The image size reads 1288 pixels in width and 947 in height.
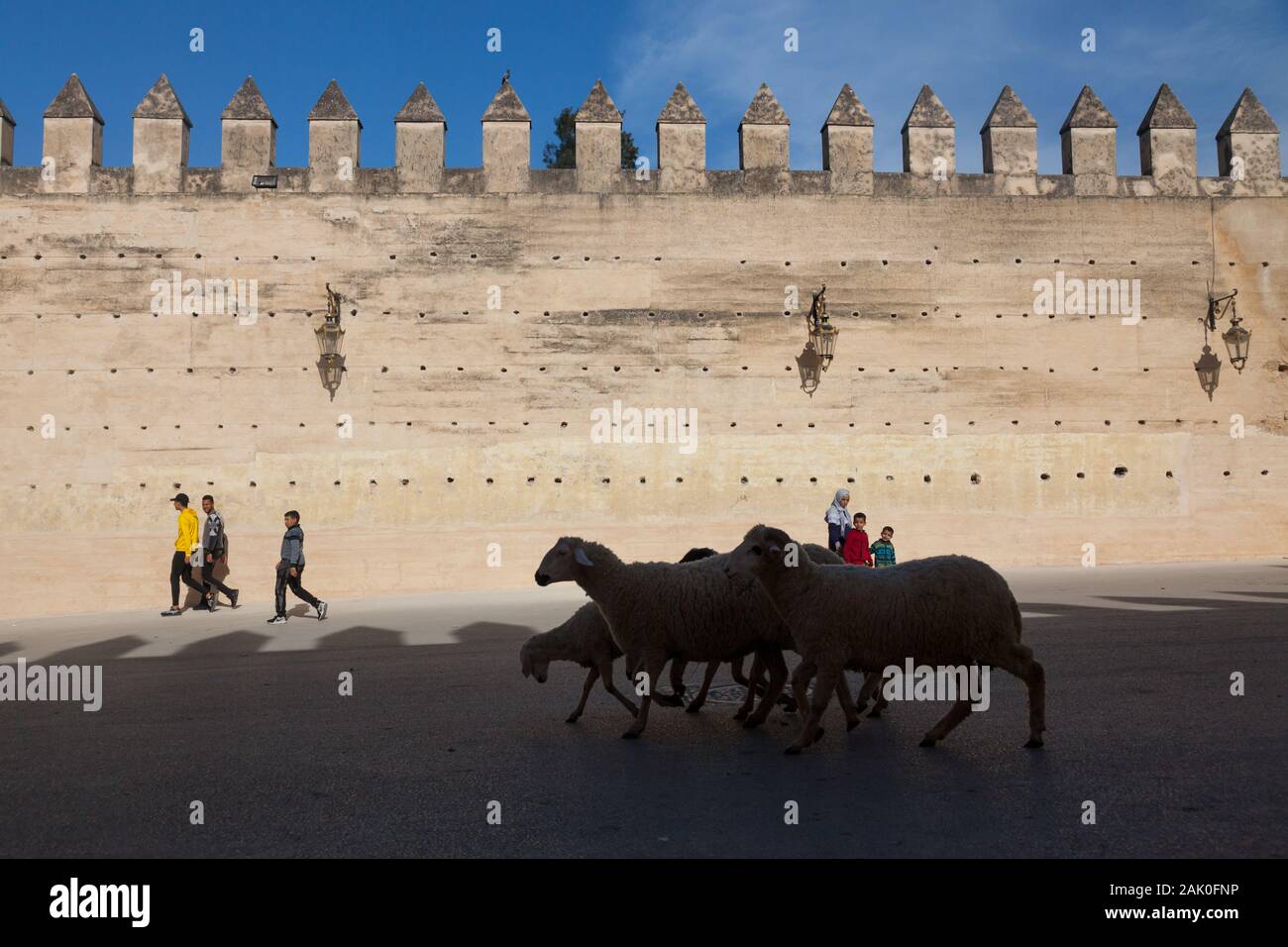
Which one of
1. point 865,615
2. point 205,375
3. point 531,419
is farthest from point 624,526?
point 865,615

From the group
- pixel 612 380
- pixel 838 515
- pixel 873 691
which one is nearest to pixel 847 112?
pixel 612 380

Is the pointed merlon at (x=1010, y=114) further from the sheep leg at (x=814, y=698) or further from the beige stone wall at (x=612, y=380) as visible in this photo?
the sheep leg at (x=814, y=698)

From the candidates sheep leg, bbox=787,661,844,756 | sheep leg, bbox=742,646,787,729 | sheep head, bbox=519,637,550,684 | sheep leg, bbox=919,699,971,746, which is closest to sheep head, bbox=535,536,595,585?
sheep head, bbox=519,637,550,684

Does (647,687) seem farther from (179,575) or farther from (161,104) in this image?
(161,104)

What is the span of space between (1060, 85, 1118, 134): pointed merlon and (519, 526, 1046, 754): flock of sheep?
54.0 feet

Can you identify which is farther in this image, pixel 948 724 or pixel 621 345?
pixel 621 345

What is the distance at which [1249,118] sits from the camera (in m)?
18.2

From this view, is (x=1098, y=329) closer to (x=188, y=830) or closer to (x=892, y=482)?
(x=892, y=482)

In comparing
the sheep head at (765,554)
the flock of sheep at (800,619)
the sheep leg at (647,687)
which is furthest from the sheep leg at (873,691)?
the sheep leg at (647,687)

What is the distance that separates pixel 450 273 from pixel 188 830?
14810mm

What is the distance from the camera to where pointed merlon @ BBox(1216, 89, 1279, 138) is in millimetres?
18141

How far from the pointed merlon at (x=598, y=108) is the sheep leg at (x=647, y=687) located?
47.4ft

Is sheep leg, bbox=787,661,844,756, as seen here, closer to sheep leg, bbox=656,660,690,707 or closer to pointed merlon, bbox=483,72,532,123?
sheep leg, bbox=656,660,690,707

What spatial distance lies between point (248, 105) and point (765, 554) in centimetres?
1623
